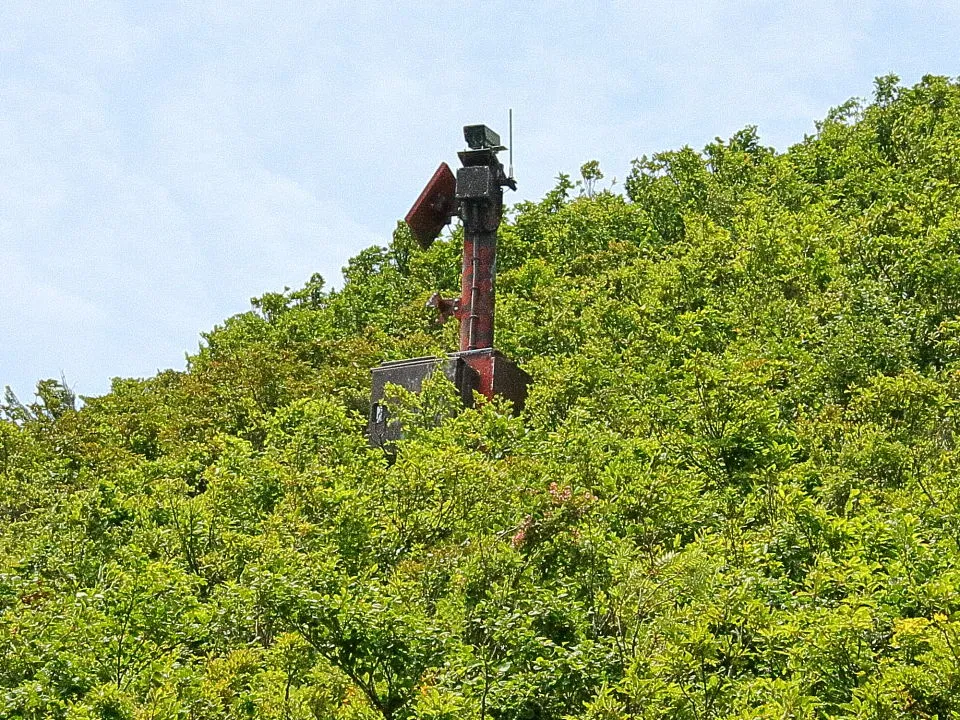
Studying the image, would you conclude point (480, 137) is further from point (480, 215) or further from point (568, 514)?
point (568, 514)

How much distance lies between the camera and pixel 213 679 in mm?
13250

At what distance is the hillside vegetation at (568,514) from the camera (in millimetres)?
11938

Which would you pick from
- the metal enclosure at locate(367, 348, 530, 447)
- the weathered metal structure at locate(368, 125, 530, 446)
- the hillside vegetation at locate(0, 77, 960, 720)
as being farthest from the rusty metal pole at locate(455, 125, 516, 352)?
the hillside vegetation at locate(0, 77, 960, 720)

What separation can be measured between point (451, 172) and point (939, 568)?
11260 millimetres

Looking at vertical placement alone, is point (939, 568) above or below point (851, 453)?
below

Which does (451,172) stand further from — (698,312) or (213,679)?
(213,679)

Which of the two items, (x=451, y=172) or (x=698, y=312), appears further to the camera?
(x=698, y=312)

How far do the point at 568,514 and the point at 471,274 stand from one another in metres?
7.56

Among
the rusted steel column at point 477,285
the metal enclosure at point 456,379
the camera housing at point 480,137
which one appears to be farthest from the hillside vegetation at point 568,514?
the camera housing at point 480,137

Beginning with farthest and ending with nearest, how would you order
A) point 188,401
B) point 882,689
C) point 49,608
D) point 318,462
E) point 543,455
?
point 188,401, point 318,462, point 543,455, point 49,608, point 882,689

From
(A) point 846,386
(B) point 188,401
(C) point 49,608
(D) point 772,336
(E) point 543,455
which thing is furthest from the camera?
(B) point 188,401

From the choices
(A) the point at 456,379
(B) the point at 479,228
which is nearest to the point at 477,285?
(B) the point at 479,228

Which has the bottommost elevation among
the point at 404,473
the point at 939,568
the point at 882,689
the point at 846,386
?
the point at 882,689

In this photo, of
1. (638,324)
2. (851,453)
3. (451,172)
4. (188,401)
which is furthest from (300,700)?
(188,401)
